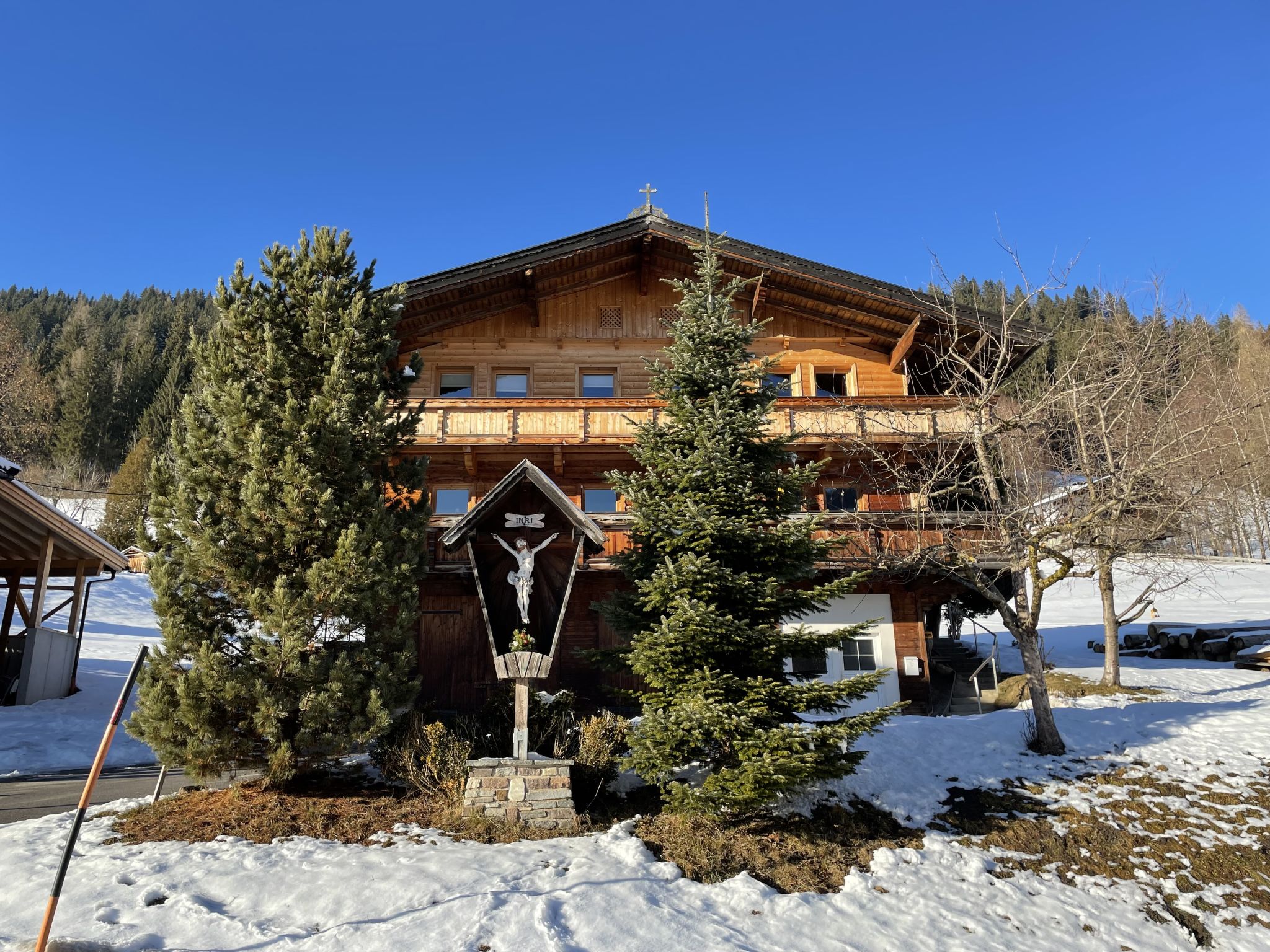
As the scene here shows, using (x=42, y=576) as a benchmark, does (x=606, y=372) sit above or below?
above

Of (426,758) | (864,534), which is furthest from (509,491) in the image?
(864,534)

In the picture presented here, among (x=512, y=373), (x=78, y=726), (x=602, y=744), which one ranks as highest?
(x=512, y=373)

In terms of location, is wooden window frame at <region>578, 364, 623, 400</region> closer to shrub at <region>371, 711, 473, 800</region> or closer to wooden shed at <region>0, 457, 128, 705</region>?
wooden shed at <region>0, 457, 128, 705</region>

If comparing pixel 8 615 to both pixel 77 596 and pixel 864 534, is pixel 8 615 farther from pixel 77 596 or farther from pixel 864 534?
pixel 864 534

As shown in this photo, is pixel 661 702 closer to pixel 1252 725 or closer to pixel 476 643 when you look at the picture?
pixel 476 643

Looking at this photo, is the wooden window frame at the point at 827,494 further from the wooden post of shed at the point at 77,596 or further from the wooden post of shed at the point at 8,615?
the wooden post of shed at the point at 8,615

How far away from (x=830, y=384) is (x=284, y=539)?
16.5 m

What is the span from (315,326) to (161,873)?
6878 mm

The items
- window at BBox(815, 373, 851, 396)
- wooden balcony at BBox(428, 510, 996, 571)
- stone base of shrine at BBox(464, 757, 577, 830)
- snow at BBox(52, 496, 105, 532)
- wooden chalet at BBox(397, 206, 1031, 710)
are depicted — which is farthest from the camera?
snow at BBox(52, 496, 105, 532)

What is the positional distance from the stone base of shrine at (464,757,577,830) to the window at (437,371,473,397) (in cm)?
1399

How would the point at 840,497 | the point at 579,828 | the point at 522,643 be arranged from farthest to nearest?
the point at 840,497, the point at 522,643, the point at 579,828

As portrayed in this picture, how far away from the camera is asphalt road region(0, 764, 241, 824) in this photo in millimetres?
10078

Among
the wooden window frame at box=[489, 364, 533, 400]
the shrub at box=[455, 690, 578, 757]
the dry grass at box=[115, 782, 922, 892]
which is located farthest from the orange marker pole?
the wooden window frame at box=[489, 364, 533, 400]

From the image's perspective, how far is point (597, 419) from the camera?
19.4 metres
